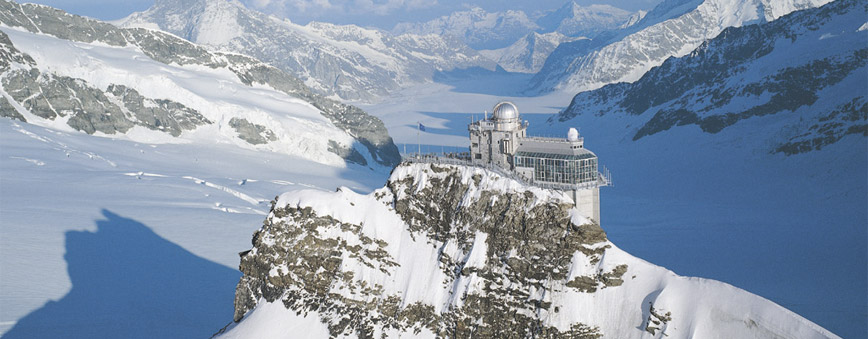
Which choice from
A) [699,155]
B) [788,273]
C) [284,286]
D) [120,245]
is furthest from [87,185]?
[699,155]

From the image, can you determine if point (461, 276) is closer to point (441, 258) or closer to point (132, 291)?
point (441, 258)

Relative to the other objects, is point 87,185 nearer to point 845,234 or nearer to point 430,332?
point 430,332

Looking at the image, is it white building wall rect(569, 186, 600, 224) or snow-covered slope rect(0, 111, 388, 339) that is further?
snow-covered slope rect(0, 111, 388, 339)

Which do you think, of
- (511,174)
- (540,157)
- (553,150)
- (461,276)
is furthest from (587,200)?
Result: (461,276)

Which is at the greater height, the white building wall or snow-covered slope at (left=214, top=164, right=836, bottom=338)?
the white building wall

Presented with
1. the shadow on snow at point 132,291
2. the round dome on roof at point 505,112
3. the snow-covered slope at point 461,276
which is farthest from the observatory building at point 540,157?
the shadow on snow at point 132,291

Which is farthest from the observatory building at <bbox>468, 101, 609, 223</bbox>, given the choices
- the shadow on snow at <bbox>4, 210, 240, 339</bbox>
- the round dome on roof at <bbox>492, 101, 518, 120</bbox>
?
the shadow on snow at <bbox>4, 210, 240, 339</bbox>

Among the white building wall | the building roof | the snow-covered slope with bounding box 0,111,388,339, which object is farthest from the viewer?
the snow-covered slope with bounding box 0,111,388,339

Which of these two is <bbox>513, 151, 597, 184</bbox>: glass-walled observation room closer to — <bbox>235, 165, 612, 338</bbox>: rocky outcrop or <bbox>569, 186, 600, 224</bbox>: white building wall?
<bbox>569, 186, 600, 224</bbox>: white building wall
